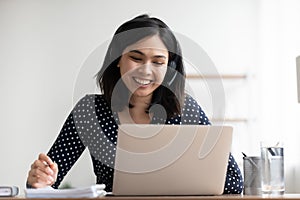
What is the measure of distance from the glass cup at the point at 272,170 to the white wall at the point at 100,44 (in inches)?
98.3

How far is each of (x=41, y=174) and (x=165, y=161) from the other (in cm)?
40

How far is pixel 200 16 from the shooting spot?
14.0 feet

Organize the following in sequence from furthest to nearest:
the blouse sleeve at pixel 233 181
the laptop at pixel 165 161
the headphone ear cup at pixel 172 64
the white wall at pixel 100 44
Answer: the white wall at pixel 100 44 < the headphone ear cup at pixel 172 64 < the blouse sleeve at pixel 233 181 < the laptop at pixel 165 161

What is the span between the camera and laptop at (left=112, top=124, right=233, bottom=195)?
1.50 meters

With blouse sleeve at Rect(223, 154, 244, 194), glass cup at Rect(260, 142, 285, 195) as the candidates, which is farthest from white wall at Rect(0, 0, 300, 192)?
glass cup at Rect(260, 142, 285, 195)

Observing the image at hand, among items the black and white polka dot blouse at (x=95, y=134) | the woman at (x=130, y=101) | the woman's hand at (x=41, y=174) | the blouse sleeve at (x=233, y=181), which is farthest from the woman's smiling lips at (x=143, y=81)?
the woman's hand at (x=41, y=174)

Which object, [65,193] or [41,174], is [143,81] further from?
[65,193]

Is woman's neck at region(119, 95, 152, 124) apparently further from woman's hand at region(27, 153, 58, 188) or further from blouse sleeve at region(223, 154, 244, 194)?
woman's hand at region(27, 153, 58, 188)

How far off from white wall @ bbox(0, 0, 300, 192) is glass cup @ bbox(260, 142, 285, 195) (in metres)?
2.50

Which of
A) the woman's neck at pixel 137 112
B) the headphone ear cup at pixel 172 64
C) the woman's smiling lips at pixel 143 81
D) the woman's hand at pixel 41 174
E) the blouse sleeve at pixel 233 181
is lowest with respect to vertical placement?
the blouse sleeve at pixel 233 181

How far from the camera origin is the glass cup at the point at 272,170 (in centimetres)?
162

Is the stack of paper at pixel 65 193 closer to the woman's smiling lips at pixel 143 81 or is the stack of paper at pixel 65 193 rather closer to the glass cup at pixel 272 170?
the glass cup at pixel 272 170

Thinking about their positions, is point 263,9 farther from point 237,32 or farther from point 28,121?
point 28,121

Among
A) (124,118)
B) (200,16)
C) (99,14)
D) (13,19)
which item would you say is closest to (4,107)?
(13,19)
